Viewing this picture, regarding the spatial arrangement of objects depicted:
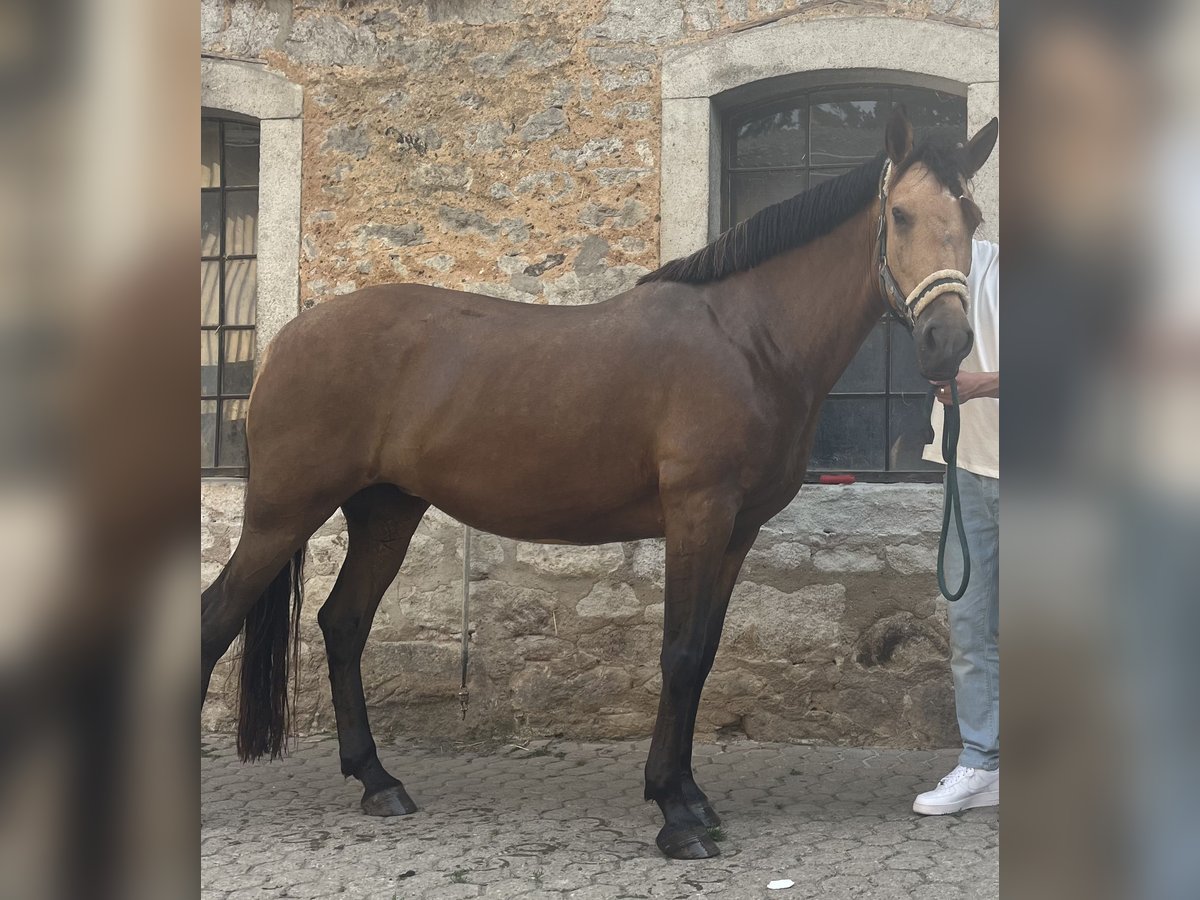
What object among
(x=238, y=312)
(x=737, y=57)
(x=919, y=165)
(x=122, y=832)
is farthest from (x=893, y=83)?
(x=122, y=832)

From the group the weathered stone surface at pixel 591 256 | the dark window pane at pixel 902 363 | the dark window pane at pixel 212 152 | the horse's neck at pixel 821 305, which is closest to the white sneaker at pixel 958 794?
the horse's neck at pixel 821 305

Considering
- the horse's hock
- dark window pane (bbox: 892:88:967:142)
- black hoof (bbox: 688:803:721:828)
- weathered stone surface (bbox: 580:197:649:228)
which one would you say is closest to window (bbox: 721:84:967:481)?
dark window pane (bbox: 892:88:967:142)

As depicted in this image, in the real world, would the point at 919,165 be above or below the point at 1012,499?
above

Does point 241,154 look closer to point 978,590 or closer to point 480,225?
point 480,225

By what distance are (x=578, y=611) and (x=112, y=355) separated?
13.6ft

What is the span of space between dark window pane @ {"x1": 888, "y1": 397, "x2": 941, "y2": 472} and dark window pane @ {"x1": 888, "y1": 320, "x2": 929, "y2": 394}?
0.20ft

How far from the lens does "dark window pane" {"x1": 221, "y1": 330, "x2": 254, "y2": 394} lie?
5.18 metres

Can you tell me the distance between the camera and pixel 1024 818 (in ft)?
1.94

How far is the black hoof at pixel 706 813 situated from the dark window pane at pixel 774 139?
274 cm

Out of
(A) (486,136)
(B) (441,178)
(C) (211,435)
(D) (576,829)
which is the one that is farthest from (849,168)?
(C) (211,435)

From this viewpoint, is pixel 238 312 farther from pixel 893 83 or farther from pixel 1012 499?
pixel 1012 499

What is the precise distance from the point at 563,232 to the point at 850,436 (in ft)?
4.95

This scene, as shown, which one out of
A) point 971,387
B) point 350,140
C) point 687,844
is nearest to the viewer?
point 687,844

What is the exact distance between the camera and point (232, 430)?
520 centimetres
